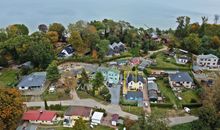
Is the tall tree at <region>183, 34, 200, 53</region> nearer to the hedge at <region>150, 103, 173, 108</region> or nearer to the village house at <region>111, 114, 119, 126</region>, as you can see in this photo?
the hedge at <region>150, 103, 173, 108</region>

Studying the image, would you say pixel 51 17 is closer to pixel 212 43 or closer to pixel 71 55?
pixel 71 55

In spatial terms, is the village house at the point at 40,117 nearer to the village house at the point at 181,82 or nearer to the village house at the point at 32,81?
the village house at the point at 32,81

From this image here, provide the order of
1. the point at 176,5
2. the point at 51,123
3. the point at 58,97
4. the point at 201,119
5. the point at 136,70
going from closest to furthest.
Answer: the point at 201,119 < the point at 51,123 < the point at 58,97 < the point at 136,70 < the point at 176,5

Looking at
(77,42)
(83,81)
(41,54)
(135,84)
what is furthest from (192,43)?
(41,54)

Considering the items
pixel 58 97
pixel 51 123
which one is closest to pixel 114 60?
pixel 58 97

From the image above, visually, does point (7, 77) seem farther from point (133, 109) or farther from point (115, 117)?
point (133, 109)

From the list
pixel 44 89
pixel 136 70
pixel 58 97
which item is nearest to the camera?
pixel 58 97
